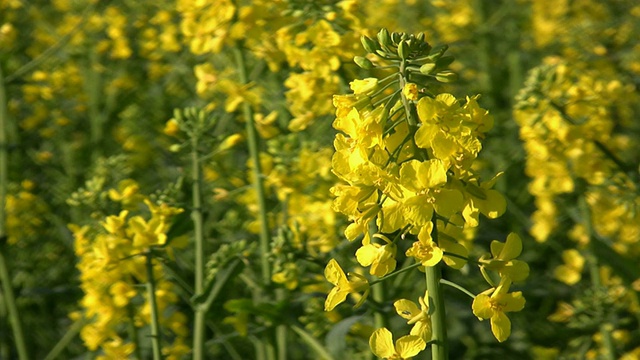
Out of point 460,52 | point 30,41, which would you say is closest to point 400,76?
point 460,52

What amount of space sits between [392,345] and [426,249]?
9.4 inches

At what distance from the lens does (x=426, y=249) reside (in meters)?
2.10

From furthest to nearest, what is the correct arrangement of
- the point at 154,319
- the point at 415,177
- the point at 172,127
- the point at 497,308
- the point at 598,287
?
the point at 598,287 → the point at 172,127 → the point at 154,319 → the point at 497,308 → the point at 415,177

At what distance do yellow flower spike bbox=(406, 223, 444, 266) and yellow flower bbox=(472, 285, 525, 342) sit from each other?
14cm

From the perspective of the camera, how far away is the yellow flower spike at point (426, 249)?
2068mm

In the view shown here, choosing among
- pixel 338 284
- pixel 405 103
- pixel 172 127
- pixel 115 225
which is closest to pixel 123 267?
pixel 115 225

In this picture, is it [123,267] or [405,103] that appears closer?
[405,103]

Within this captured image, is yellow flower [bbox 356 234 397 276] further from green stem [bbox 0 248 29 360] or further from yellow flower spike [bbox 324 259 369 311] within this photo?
green stem [bbox 0 248 29 360]

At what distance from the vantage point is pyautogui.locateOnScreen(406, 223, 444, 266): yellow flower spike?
207 centimetres

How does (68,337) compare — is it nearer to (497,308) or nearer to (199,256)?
(199,256)

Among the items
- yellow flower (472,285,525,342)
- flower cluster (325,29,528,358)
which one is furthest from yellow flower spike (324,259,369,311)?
yellow flower (472,285,525,342)

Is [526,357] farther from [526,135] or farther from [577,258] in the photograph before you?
[526,135]

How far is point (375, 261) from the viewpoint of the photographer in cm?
215

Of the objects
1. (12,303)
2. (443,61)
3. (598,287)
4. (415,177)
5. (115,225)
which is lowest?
(598,287)
